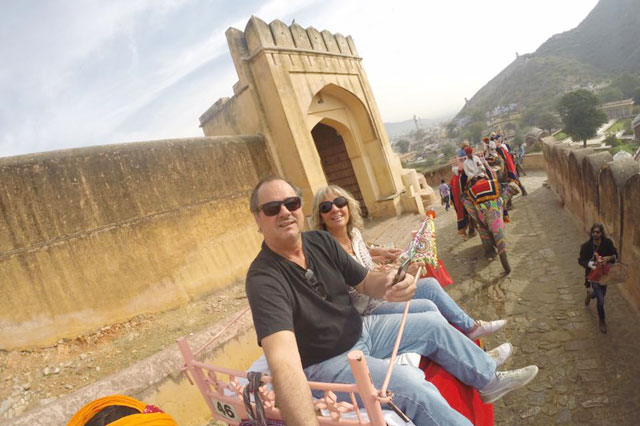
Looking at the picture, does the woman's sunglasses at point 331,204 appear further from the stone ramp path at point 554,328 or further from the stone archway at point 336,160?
the stone archway at point 336,160

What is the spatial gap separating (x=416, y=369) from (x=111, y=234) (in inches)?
196

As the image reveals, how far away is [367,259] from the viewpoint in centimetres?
345

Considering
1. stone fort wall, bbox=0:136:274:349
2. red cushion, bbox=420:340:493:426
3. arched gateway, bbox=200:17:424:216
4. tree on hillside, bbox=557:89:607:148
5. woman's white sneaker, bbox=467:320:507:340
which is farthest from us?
tree on hillside, bbox=557:89:607:148

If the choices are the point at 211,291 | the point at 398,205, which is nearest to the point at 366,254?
the point at 211,291

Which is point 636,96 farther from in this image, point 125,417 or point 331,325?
point 125,417

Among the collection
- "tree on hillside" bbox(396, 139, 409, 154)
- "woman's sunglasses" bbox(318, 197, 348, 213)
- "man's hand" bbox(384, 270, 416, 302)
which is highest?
"tree on hillside" bbox(396, 139, 409, 154)

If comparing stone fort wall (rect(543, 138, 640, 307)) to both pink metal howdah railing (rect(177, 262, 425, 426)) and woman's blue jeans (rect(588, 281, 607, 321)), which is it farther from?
pink metal howdah railing (rect(177, 262, 425, 426))

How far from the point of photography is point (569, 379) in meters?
3.16

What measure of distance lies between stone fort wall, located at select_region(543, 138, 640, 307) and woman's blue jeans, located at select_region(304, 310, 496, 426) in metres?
2.57

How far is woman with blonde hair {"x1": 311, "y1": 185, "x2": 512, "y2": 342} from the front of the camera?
2686 mm

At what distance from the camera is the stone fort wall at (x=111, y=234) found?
4520mm

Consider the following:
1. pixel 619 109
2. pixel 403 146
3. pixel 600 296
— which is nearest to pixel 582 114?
pixel 619 109

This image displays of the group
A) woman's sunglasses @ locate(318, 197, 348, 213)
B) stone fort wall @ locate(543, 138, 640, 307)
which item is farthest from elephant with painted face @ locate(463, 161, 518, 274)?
woman's sunglasses @ locate(318, 197, 348, 213)

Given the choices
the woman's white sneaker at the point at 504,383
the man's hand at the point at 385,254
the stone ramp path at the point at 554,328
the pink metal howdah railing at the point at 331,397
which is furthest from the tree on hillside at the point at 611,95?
the pink metal howdah railing at the point at 331,397
